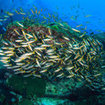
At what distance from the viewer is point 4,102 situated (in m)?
4.25

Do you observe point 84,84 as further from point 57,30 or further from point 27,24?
point 27,24

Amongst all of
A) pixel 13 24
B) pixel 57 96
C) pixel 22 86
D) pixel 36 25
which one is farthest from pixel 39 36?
pixel 57 96

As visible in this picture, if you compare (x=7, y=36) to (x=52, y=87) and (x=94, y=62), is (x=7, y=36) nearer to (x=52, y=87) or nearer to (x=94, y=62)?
(x=52, y=87)

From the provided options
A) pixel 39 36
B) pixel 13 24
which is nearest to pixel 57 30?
pixel 39 36

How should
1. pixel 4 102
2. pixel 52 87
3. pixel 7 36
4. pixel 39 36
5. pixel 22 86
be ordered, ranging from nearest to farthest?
pixel 4 102 → pixel 22 86 → pixel 52 87 → pixel 39 36 → pixel 7 36

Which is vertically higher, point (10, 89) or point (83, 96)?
point (10, 89)

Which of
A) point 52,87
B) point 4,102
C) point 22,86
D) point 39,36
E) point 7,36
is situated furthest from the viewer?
point 7,36

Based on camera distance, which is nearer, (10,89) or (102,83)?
(10,89)

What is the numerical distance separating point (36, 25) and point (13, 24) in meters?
1.44

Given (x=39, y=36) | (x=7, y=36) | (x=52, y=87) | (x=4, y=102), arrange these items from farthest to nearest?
(x=7, y=36), (x=39, y=36), (x=52, y=87), (x=4, y=102)

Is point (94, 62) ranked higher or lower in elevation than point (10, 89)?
higher

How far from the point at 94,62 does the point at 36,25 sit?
4218 mm

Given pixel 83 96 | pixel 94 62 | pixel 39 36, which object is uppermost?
pixel 39 36

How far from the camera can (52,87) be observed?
5.25m
